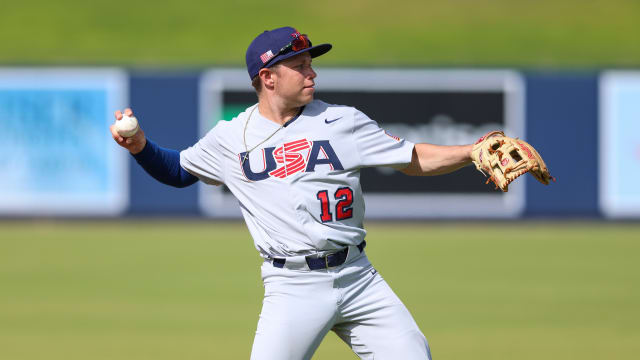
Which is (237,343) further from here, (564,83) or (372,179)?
(564,83)

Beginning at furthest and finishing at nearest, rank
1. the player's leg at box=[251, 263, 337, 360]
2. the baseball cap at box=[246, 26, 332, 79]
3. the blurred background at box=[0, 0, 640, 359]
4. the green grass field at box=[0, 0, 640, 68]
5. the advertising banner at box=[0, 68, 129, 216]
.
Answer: the green grass field at box=[0, 0, 640, 68] < the advertising banner at box=[0, 68, 129, 216] < the blurred background at box=[0, 0, 640, 359] < the baseball cap at box=[246, 26, 332, 79] < the player's leg at box=[251, 263, 337, 360]

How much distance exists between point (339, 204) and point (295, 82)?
0.67 meters

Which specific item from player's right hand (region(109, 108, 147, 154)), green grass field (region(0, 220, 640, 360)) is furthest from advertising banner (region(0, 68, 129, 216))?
player's right hand (region(109, 108, 147, 154))

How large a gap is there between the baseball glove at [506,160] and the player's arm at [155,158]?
1599 millimetres

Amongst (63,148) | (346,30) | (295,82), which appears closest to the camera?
(295,82)

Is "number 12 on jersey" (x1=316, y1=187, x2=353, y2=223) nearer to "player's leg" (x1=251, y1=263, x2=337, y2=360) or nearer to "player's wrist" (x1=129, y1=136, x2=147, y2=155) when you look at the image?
"player's leg" (x1=251, y1=263, x2=337, y2=360)

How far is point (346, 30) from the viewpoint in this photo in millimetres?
24656

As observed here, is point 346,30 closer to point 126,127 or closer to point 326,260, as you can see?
point 126,127

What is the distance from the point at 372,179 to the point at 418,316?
6486mm

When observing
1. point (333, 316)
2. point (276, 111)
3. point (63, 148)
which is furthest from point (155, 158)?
point (63, 148)

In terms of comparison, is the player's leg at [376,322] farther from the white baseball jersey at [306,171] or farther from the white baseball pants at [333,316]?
the white baseball jersey at [306,171]

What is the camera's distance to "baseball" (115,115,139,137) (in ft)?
17.0

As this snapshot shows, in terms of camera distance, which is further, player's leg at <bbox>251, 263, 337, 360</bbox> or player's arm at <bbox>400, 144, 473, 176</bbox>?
player's arm at <bbox>400, 144, 473, 176</bbox>

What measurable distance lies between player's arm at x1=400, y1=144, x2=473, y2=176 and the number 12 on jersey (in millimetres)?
405
